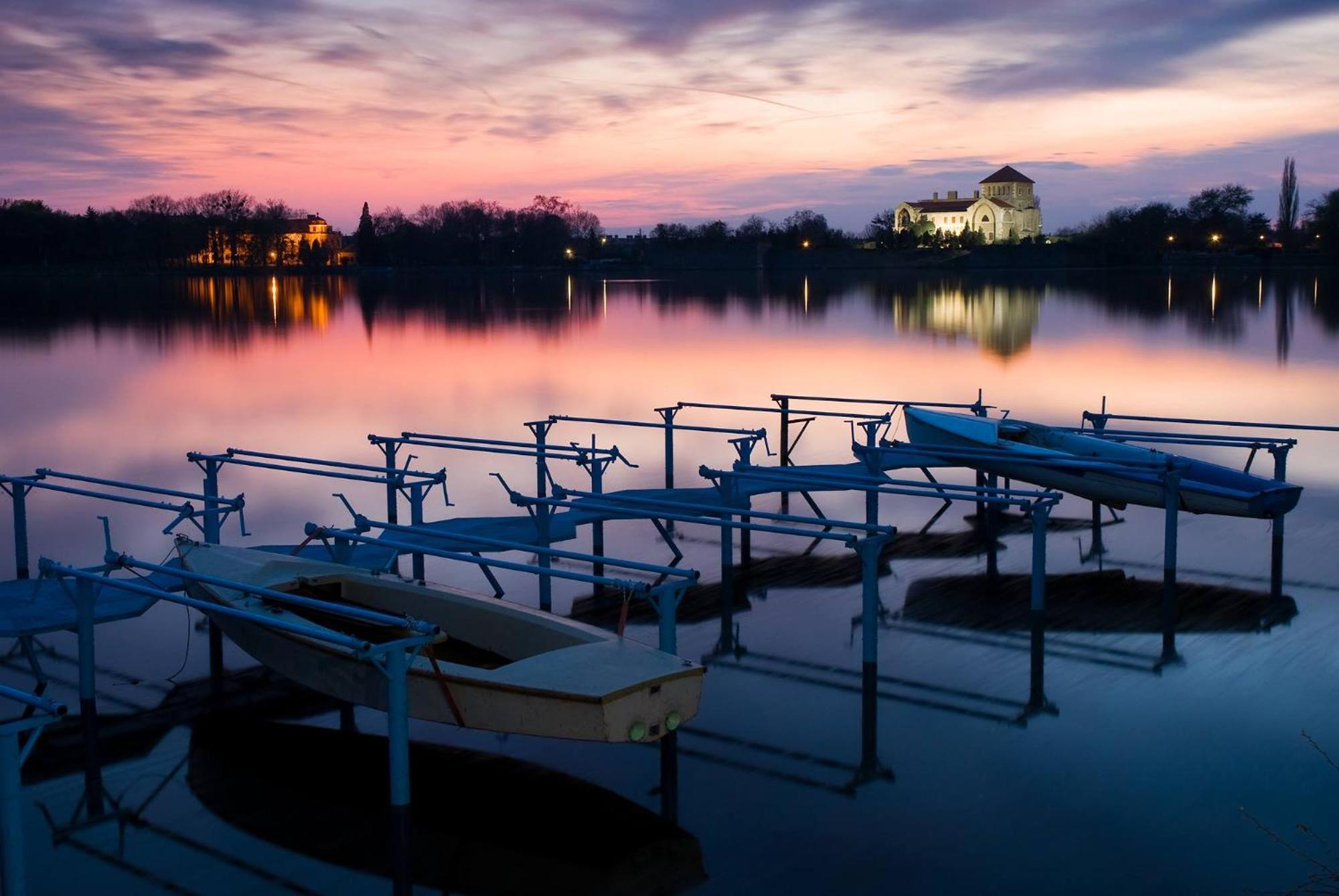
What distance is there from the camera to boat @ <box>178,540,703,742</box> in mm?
7309

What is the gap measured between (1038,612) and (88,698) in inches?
266

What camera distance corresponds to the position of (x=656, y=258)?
579ft

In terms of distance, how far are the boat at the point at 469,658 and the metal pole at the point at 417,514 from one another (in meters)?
1.93

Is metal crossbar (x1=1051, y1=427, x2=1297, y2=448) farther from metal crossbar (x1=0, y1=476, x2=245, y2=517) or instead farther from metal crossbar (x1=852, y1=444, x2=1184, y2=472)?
metal crossbar (x1=0, y1=476, x2=245, y2=517)

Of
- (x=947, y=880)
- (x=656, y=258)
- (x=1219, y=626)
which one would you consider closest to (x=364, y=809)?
(x=947, y=880)

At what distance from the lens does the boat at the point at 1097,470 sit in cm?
1327

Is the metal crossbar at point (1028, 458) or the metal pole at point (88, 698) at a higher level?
the metal crossbar at point (1028, 458)

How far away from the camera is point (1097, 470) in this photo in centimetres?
1279

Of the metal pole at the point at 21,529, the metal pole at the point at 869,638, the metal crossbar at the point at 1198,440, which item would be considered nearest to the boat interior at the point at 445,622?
the metal pole at the point at 869,638

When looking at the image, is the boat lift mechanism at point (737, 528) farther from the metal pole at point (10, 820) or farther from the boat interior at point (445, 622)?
the metal pole at point (10, 820)

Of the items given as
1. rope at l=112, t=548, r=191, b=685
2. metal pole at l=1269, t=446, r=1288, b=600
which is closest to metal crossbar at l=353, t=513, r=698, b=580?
rope at l=112, t=548, r=191, b=685

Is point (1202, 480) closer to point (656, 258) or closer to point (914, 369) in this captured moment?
point (914, 369)

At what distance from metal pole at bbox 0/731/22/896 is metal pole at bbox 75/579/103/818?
252cm

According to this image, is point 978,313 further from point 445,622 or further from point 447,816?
point 447,816
